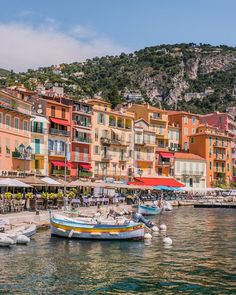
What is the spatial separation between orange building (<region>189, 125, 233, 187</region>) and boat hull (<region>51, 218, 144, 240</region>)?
229 ft

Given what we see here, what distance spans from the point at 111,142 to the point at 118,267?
58.5 metres

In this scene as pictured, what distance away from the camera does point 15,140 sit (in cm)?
5784

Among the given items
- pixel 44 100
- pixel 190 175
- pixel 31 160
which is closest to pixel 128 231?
pixel 31 160

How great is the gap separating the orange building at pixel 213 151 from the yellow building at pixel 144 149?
49.1 ft

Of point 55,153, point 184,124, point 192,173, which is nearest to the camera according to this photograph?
point 55,153

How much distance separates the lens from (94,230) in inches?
1342

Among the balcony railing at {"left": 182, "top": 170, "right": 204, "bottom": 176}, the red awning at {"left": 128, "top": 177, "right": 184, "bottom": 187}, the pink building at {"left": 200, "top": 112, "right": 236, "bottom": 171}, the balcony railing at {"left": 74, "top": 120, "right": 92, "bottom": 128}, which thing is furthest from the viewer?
the pink building at {"left": 200, "top": 112, "right": 236, "bottom": 171}

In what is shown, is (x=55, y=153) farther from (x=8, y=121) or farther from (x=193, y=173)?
(x=193, y=173)

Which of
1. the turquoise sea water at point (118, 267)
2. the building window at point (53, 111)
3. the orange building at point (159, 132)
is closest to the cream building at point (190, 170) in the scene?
the orange building at point (159, 132)

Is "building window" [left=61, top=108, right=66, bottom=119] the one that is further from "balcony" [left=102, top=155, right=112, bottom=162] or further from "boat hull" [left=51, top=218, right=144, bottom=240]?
"boat hull" [left=51, top=218, right=144, bottom=240]

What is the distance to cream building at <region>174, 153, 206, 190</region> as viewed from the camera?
97.5m

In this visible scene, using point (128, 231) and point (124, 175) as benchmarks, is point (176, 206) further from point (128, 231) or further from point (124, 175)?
point (128, 231)

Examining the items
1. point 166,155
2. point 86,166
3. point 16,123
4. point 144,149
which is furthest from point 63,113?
point 166,155

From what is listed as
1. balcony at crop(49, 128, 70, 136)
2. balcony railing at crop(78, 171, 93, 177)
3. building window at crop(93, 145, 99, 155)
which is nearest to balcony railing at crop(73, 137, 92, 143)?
building window at crop(93, 145, 99, 155)
